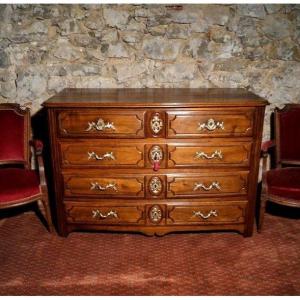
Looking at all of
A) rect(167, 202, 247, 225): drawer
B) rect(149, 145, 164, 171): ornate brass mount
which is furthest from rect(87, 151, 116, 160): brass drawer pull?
rect(167, 202, 247, 225): drawer

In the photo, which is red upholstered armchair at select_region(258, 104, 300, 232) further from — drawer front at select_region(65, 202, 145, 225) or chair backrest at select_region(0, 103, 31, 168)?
chair backrest at select_region(0, 103, 31, 168)

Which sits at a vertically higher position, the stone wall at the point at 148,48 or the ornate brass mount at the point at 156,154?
the stone wall at the point at 148,48

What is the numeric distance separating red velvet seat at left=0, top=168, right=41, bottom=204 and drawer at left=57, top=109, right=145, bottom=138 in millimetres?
545

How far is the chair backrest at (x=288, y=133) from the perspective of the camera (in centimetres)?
307

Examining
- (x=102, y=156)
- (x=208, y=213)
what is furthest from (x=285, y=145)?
(x=102, y=156)

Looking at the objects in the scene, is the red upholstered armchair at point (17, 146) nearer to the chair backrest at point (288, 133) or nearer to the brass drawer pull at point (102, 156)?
the brass drawer pull at point (102, 156)

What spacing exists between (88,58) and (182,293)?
2.25 m

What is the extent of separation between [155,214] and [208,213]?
47 cm

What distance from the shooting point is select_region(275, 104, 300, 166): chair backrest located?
307 cm

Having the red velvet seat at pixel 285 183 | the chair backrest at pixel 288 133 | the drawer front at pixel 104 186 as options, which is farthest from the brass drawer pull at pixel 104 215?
the chair backrest at pixel 288 133

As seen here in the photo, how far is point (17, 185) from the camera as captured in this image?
8.98ft

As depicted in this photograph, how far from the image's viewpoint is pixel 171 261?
104 inches

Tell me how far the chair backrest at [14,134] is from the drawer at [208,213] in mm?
1481

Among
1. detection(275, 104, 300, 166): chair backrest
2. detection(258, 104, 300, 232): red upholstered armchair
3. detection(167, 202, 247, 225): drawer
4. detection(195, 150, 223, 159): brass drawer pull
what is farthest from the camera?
detection(275, 104, 300, 166): chair backrest
